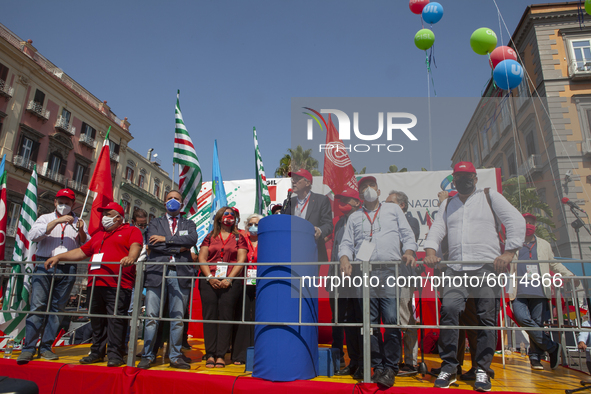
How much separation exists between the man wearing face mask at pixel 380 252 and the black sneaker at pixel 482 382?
2.02ft

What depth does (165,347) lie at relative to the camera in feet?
14.4

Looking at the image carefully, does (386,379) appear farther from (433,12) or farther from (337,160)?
(433,12)

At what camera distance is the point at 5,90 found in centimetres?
2256

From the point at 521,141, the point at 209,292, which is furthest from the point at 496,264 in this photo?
the point at 521,141

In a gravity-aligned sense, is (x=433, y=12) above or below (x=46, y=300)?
above

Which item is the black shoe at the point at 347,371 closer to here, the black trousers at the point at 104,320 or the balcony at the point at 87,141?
the black trousers at the point at 104,320

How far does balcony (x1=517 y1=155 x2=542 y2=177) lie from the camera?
5.02m

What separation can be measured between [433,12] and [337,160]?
5370mm

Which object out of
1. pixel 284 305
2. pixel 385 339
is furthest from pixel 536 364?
pixel 284 305

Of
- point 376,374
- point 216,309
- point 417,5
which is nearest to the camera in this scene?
point 376,374

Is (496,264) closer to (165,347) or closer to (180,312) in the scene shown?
(180,312)

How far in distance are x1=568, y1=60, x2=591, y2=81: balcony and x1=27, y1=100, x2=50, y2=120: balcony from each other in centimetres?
3171

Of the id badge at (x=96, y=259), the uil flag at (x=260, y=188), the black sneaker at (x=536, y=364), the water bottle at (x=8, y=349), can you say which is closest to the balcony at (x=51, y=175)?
the uil flag at (x=260, y=188)

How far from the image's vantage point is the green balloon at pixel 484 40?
7.33 meters
